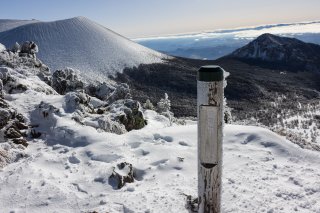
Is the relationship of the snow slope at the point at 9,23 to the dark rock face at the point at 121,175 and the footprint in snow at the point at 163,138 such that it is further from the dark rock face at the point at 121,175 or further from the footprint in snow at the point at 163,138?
the dark rock face at the point at 121,175

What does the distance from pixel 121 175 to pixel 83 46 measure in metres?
142

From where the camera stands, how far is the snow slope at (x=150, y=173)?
358 inches

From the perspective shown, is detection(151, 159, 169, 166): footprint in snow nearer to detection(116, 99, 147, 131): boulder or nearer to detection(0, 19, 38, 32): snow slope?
detection(116, 99, 147, 131): boulder

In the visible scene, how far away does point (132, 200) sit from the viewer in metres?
9.21

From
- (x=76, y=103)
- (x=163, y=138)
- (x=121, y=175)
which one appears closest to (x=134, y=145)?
(x=163, y=138)

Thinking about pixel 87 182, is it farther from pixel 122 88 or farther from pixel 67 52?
pixel 67 52

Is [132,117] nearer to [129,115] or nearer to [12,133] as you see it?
[129,115]

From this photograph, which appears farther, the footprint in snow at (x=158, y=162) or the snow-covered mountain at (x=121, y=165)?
the footprint in snow at (x=158, y=162)

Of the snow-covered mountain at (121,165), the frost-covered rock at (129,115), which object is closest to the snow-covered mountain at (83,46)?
the frost-covered rock at (129,115)

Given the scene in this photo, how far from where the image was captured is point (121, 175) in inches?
405

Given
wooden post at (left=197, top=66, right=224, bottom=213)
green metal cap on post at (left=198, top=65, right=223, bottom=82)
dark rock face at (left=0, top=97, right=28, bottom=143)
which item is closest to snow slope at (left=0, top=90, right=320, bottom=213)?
dark rock face at (left=0, top=97, right=28, bottom=143)

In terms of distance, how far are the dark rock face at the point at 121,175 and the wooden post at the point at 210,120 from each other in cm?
406

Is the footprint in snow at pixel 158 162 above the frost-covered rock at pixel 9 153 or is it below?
below

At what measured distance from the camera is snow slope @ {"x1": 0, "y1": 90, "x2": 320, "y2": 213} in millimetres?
9102
